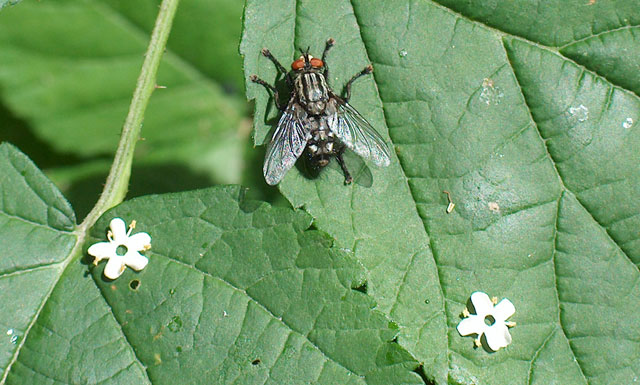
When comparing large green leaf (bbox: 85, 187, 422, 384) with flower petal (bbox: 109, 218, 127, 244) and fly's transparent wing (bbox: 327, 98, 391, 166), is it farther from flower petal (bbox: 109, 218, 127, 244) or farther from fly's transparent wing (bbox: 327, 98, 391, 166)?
fly's transparent wing (bbox: 327, 98, 391, 166)

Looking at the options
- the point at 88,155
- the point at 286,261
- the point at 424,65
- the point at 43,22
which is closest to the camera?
the point at 286,261

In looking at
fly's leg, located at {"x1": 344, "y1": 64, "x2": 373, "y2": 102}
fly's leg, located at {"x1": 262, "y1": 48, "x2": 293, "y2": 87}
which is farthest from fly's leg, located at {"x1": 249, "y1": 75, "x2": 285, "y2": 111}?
fly's leg, located at {"x1": 344, "y1": 64, "x2": 373, "y2": 102}

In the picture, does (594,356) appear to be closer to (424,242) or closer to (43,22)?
(424,242)

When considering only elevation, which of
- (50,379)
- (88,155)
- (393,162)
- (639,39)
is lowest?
(88,155)

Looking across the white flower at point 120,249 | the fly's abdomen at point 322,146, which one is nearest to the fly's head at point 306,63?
the fly's abdomen at point 322,146

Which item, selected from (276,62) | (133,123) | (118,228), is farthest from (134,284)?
(276,62)

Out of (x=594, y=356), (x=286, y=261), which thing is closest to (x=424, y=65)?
(x=286, y=261)

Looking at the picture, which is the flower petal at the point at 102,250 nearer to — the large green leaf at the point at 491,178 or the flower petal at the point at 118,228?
the flower petal at the point at 118,228

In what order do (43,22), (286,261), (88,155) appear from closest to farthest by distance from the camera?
(286,261)
(43,22)
(88,155)
